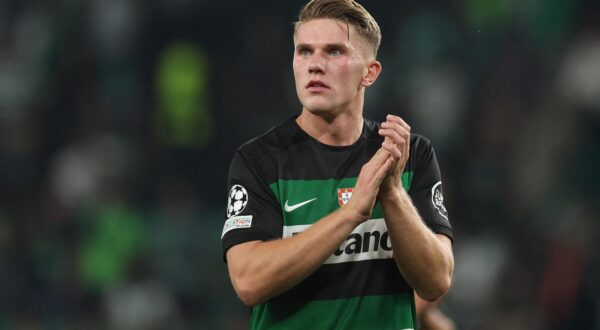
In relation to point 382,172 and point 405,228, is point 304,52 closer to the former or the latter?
point 382,172

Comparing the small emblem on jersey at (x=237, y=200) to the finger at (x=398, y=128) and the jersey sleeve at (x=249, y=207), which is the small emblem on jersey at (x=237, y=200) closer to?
the jersey sleeve at (x=249, y=207)

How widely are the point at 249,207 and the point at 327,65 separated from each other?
58 cm

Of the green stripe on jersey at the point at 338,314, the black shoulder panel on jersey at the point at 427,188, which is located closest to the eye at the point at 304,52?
the black shoulder panel on jersey at the point at 427,188

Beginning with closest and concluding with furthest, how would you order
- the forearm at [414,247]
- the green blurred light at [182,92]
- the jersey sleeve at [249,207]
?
the forearm at [414,247] < the jersey sleeve at [249,207] < the green blurred light at [182,92]

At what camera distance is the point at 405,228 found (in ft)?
10.7

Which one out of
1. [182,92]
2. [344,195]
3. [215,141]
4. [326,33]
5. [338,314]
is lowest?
[338,314]

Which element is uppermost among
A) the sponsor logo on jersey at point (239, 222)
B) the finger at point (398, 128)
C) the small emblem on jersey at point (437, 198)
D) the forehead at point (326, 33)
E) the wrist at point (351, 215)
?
the forehead at point (326, 33)

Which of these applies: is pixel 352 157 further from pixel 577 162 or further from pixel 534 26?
pixel 534 26

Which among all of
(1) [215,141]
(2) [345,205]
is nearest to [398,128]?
(2) [345,205]

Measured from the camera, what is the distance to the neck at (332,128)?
362cm

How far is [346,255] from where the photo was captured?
11.3 ft

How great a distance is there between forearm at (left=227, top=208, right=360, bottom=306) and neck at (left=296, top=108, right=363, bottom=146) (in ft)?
1.58

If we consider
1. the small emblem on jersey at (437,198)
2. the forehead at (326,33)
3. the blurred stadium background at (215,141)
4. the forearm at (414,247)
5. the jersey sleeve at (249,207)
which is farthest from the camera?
the blurred stadium background at (215,141)

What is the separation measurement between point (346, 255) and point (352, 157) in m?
0.38
